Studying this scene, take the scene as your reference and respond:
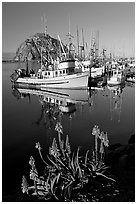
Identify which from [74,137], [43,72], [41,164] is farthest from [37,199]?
[43,72]

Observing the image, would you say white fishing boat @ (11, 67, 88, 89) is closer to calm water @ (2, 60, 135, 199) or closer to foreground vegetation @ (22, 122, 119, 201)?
calm water @ (2, 60, 135, 199)

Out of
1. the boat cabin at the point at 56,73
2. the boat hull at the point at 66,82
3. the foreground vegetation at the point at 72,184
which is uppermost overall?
the boat cabin at the point at 56,73

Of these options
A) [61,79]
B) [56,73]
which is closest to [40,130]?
[61,79]

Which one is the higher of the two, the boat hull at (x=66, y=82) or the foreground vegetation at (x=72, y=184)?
the boat hull at (x=66, y=82)

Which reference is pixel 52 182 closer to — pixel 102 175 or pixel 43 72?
pixel 102 175

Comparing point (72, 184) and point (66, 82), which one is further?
point (66, 82)

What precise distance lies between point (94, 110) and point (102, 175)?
2.80 metres

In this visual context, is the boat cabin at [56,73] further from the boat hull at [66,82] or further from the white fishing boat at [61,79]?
the boat hull at [66,82]

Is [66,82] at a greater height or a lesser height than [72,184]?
greater

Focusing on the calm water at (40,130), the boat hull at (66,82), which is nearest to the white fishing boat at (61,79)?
the boat hull at (66,82)

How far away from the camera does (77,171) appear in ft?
6.84

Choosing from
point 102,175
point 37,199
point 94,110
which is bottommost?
point 37,199

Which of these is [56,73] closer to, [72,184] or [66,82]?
[66,82]

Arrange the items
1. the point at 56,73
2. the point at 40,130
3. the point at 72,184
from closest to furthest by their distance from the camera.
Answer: the point at 72,184 → the point at 40,130 → the point at 56,73
